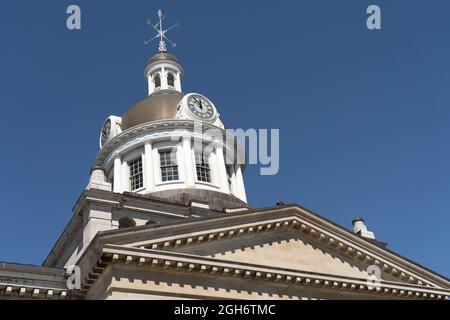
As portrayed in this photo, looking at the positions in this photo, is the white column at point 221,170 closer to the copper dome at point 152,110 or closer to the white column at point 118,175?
the copper dome at point 152,110

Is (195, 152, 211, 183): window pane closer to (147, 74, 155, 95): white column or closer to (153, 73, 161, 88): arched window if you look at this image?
(147, 74, 155, 95): white column

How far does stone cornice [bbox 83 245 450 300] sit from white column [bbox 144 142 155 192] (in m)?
12.0

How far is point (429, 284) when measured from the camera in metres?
26.5

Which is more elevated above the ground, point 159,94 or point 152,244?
point 159,94

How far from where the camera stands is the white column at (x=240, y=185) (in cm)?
3644

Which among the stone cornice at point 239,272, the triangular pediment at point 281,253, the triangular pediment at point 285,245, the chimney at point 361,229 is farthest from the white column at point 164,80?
the stone cornice at point 239,272

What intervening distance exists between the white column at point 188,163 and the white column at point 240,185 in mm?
3590

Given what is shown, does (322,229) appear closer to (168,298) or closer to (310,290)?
(310,290)

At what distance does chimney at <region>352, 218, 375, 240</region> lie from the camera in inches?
1131

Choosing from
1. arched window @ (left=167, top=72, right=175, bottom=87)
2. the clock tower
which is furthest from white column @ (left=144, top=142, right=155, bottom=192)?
arched window @ (left=167, top=72, right=175, bottom=87)

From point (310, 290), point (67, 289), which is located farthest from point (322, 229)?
point (67, 289)

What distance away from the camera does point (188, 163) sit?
112 ft
